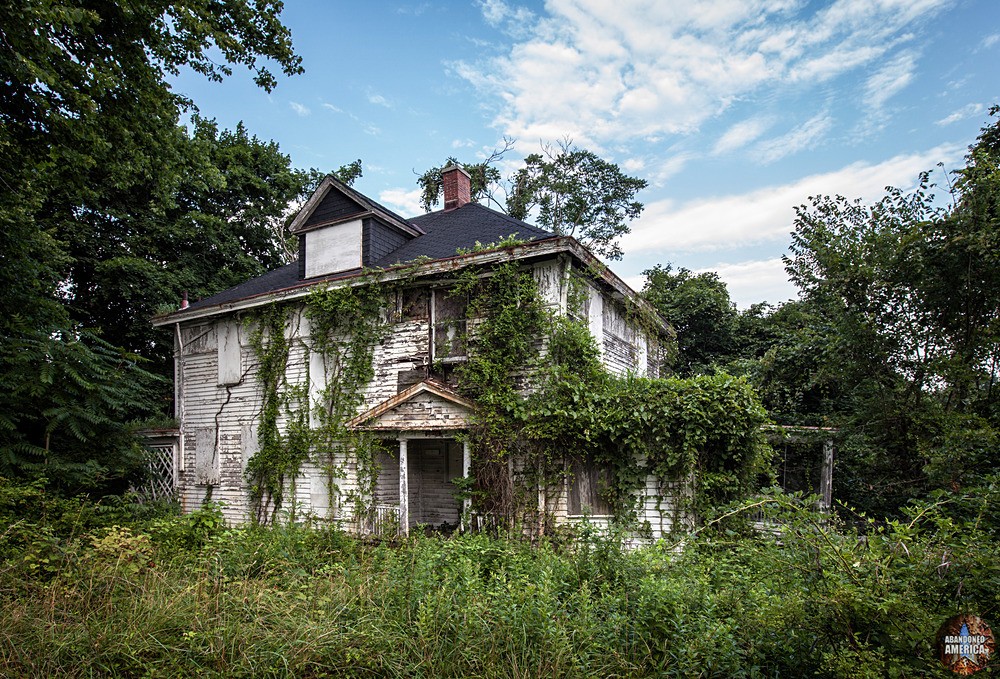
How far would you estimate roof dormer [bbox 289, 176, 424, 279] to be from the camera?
39.0 feet

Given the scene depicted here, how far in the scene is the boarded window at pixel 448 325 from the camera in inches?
391

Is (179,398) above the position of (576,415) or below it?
above

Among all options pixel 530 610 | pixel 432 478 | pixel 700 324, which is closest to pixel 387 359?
pixel 432 478

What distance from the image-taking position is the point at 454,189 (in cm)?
1485

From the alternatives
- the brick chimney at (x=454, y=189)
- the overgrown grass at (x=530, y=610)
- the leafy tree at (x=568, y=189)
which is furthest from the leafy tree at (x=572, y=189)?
the overgrown grass at (x=530, y=610)

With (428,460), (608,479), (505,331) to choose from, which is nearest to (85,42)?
(505,331)

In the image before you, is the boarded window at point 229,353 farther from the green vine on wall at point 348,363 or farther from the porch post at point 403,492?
the porch post at point 403,492

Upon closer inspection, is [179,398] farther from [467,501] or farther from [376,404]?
[467,501]

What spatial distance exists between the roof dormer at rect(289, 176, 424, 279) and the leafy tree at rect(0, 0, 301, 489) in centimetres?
291

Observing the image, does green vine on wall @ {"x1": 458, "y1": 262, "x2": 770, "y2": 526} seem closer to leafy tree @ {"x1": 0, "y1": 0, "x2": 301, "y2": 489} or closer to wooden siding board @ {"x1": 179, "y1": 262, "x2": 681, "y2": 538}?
wooden siding board @ {"x1": 179, "y1": 262, "x2": 681, "y2": 538}

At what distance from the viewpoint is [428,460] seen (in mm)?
11508

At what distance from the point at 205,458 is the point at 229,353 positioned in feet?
8.73

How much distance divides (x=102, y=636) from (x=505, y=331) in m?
6.58

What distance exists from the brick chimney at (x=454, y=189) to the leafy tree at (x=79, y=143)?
18.2 ft
